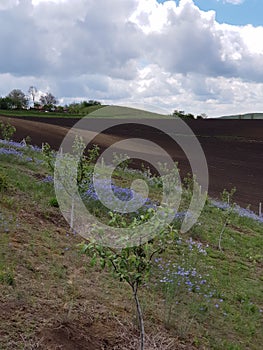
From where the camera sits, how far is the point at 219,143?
4097 cm

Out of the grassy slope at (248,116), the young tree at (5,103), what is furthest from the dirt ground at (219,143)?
the young tree at (5,103)

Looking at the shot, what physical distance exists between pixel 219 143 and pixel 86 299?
37012 mm

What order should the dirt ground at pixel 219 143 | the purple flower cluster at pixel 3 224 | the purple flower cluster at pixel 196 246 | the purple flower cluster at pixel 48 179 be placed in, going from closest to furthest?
the purple flower cluster at pixel 3 224 → the purple flower cluster at pixel 196 246 → the purple flower cluster at pixel 48 179 → the dirt ground at pixel 219 143

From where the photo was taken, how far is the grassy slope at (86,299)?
452 cm

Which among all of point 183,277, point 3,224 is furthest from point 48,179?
point 183,277

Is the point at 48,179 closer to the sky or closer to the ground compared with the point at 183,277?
closer to the sky

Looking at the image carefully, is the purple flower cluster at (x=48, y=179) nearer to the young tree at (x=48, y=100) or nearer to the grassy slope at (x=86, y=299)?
the grassy slope at (x=86, y=299)

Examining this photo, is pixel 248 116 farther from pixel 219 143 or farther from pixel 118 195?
pixel 118 195

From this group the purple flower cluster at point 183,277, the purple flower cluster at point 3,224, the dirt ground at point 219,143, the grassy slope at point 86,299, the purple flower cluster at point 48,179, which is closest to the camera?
the grassy slope at point 86,299

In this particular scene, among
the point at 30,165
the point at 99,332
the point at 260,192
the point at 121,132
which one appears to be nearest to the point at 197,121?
the point at 121,132

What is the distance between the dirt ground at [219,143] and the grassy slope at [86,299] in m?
11.6

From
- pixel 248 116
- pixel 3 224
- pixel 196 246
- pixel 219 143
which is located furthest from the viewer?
pixel 248 116

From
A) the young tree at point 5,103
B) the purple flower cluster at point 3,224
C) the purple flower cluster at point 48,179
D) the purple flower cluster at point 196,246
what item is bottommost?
the purple flower cluster at point 196,246

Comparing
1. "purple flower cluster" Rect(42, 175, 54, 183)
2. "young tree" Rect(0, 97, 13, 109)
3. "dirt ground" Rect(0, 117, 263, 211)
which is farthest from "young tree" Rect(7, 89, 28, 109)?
"purple flower cluster" Rect(42, 175, 54, 183)
